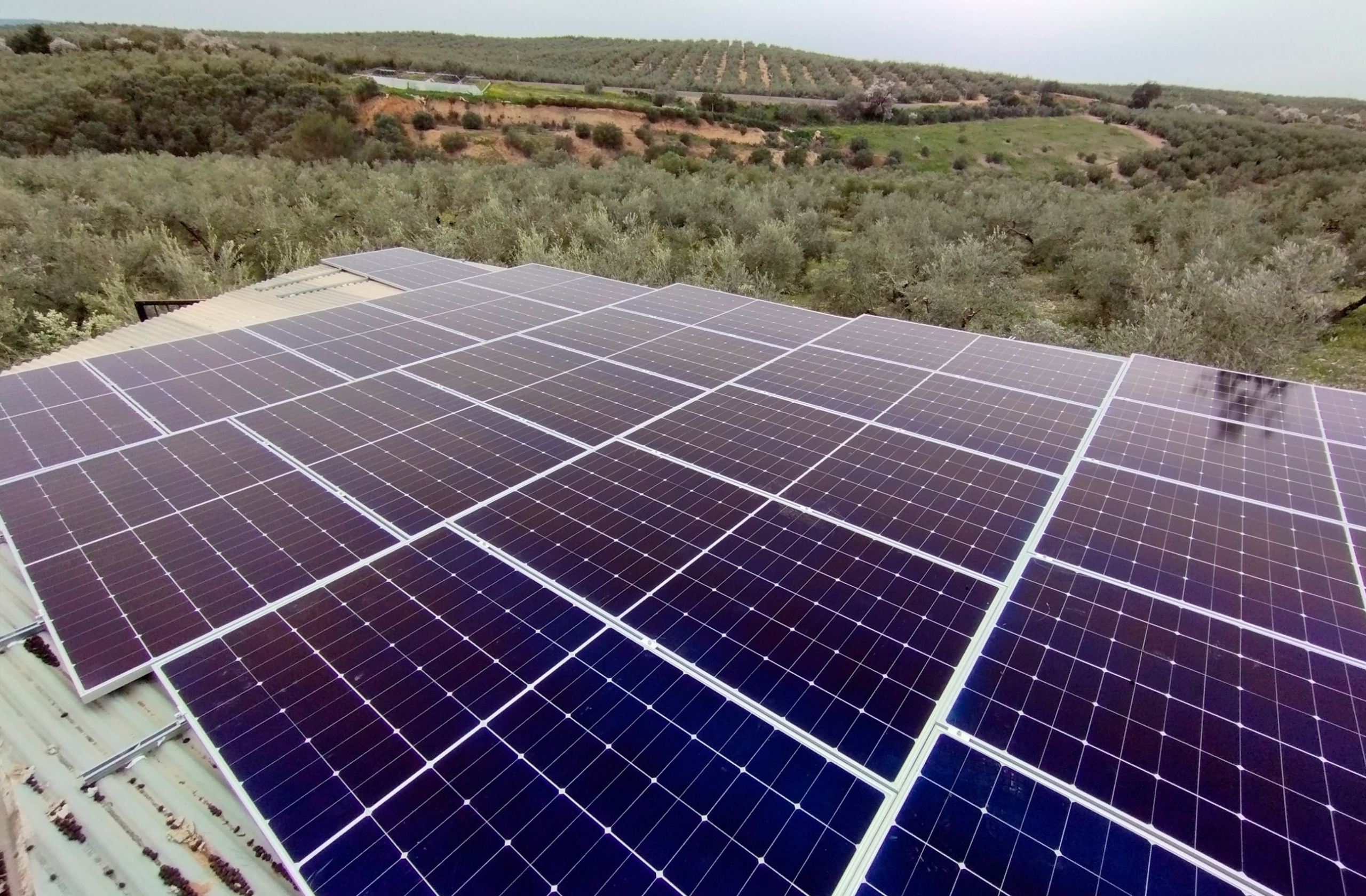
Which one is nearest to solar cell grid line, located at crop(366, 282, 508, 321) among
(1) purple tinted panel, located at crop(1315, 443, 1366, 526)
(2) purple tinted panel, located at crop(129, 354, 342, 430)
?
(2) purple tinted panel, located at crop(129, 354, 342, 430)

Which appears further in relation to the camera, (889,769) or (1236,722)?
(1236,722)

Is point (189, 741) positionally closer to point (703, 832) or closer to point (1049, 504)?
point (703, 832)

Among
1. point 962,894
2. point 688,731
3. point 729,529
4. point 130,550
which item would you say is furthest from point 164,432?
point 962,894

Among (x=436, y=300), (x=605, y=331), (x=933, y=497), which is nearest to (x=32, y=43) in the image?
(x=436, y=300)

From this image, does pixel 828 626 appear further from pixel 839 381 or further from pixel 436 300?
pixel 436 300

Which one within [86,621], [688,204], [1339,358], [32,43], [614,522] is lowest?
[1339,358]

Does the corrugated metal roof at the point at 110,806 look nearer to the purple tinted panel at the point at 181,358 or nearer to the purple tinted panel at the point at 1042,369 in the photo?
the purple tinted panel at the point at 181,358
